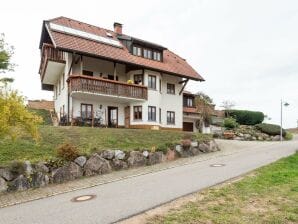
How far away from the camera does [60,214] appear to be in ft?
33.4

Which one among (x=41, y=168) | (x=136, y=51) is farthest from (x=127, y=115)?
(x=41, y=168)

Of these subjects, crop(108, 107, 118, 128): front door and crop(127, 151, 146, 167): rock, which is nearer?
crop(127, 151, 146, 167): rock

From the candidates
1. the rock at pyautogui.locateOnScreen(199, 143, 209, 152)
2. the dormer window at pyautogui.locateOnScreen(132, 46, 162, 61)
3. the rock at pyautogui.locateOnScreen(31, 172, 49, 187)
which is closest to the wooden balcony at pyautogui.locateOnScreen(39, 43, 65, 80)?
the dormer window at pyautogui.locateOnScreen(132, 46, 162, 61)

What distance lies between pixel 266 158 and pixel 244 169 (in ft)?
14.6

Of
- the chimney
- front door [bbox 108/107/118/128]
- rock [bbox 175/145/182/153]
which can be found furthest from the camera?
the chimney

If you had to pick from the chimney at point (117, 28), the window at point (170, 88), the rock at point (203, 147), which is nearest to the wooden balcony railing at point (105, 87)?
the window at point (170, 88)

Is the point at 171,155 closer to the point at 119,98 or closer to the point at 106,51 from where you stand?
the point at 119,98

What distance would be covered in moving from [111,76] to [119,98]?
Answer: 3.66m

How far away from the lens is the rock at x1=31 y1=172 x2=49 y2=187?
1450 centimetres

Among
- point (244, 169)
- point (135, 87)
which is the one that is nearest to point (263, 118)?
point (135, 87)

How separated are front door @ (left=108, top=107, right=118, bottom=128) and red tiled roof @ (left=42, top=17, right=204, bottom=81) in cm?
447

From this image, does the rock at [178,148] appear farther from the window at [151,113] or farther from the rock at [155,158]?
the window at [151,113]

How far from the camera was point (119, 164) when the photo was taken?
59.8 ft

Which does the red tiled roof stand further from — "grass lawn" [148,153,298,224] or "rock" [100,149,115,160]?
"grass lawn" [148,153,298,224]
